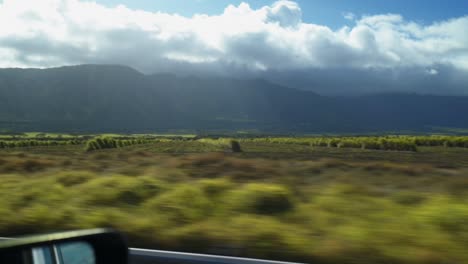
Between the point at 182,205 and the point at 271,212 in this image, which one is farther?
the point at 182,205

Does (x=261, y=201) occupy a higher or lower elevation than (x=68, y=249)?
lower

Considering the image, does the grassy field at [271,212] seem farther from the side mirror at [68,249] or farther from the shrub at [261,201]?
the side mirror at [68,249]

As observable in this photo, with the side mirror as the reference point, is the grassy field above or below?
below

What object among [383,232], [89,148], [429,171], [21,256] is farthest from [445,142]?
[21,256]

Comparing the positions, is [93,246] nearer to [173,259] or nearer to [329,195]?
[173,259]

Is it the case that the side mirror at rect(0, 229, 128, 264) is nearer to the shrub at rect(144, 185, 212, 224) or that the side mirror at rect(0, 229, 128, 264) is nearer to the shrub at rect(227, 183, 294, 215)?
the shrub at rect(144, 185, 212, 224)

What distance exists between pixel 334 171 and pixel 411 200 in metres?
4.66

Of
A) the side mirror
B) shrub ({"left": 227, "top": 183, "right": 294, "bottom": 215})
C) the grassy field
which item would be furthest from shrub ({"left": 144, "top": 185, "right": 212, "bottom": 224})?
the side mirror

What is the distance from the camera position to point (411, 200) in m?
9.08

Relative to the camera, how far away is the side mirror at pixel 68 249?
93.8 inches

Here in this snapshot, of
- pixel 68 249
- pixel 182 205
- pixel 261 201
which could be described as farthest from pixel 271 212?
pixel 68 249

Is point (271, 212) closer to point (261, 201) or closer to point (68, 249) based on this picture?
point (261, 201)

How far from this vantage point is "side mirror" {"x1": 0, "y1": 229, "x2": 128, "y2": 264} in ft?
7.82

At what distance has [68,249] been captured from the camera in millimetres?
2844
